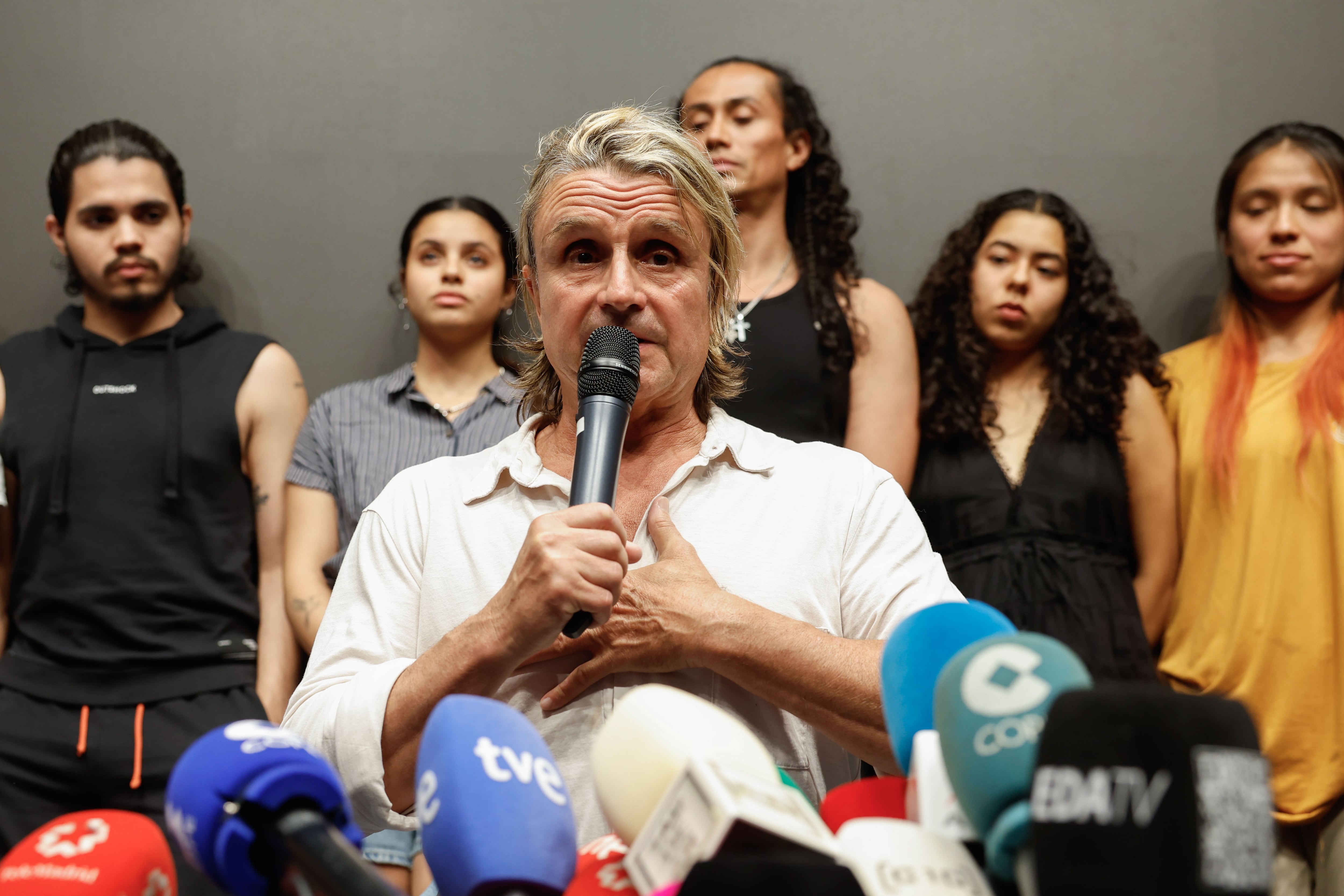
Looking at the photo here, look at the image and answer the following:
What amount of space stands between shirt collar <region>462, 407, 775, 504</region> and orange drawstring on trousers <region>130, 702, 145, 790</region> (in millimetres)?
1309

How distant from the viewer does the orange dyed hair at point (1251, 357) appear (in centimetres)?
228

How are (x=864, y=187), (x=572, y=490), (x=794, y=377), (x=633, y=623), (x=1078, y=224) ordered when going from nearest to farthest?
(x=572, y=490), (x=633, y=623), (x=794, y=377), (x=1078, y=224), (x=864, y=187)

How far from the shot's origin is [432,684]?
1.09m

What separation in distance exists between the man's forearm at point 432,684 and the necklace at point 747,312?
1.23 m

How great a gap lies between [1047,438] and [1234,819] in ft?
6.45

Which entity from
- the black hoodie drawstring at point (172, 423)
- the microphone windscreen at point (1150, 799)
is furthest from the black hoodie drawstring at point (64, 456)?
the microphone windscreen at point (1150, 799)

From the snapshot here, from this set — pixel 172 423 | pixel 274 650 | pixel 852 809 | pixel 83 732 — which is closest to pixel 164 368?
pixel 172 423

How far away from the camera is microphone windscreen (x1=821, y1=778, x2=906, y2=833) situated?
0.73 metres

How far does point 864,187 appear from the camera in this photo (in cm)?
282

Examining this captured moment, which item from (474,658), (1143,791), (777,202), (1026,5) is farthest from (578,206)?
(1026,5)

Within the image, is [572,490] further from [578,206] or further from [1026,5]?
[1026,5]

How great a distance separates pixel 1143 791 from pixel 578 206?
1.00m

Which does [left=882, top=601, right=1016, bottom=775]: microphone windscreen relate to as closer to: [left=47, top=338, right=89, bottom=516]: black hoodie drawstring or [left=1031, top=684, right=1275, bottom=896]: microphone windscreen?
[left=1031, top=684, right=1275, bottom=896]: microphone windscreen

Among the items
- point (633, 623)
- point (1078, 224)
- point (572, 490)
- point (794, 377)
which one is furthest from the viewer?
point (1078, 224)
